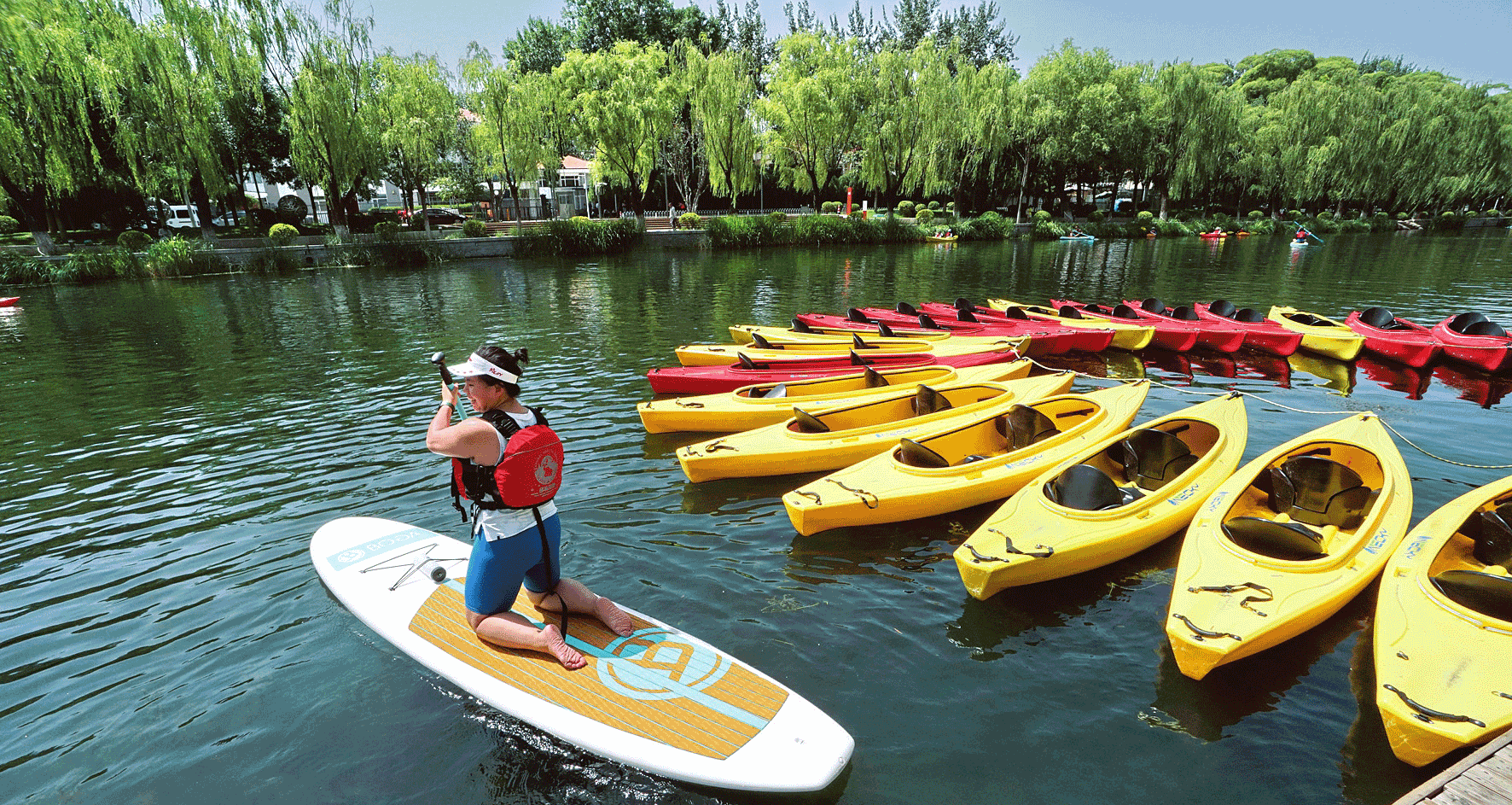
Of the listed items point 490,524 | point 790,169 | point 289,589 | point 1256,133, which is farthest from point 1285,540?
point 1256,133

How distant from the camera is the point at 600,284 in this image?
91.9 feet

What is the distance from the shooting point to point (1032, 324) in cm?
1605

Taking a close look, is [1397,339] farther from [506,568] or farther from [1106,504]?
[506,568]

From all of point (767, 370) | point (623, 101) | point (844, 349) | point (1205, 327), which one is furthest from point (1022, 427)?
point (623, 101)

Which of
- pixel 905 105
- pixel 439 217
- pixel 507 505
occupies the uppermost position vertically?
pixel 905 105

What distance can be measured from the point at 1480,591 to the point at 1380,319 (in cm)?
1432

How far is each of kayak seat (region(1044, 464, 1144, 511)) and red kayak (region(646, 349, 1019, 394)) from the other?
16.1 feet

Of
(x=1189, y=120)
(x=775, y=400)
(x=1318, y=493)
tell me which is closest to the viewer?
(x=1318, y=493)

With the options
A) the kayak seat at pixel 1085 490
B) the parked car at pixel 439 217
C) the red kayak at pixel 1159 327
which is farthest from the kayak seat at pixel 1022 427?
the parked car at pixel 439 217

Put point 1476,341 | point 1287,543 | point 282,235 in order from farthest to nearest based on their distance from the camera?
point 282,235
point 1476,341
point 1287,543

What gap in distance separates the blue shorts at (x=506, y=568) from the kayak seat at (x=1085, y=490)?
474cm

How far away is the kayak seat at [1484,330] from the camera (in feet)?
45.9

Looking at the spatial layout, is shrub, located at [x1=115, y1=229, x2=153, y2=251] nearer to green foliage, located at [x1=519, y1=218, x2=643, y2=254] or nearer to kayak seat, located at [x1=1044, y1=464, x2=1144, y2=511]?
green foliage, located at [x1=519, y1=218, x2=643, y2=254]

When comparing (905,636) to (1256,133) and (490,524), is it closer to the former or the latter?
(490,524)
